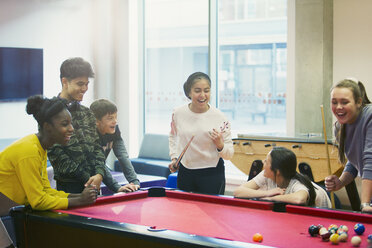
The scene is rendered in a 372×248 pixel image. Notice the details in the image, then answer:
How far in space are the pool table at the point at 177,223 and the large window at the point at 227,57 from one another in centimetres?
390

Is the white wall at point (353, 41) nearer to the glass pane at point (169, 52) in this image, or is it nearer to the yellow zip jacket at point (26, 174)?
the glass pane at point (169, 52)

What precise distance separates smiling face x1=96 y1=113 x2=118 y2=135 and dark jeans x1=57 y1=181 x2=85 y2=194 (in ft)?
1.41

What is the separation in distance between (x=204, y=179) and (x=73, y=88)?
3.90 feet

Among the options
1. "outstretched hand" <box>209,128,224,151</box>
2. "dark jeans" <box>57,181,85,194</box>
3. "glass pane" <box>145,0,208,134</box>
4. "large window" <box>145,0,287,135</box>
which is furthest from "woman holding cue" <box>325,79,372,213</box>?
"glass pane" <box>145,0,208,134</box>

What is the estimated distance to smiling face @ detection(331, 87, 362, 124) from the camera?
2732mm

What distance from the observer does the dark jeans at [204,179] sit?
12.2ft

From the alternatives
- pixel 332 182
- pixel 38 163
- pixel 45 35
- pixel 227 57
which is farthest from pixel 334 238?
pixel 45 35

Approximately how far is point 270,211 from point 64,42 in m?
5.22

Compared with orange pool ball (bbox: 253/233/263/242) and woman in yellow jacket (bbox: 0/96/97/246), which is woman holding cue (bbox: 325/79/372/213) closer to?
orange pool ball (bbox: 253/233/263/242)

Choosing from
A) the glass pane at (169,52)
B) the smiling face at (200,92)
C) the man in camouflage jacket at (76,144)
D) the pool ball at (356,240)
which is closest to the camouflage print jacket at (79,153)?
the man in camouflage jacket at (76,144)

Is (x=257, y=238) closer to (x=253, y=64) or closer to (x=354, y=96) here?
(x=354, y=96)

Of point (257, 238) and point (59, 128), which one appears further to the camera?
point (59, 128)

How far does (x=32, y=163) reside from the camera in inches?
101

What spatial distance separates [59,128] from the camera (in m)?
2.70
